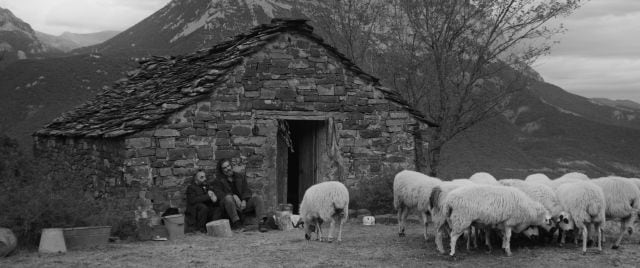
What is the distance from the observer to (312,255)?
29.3 ft

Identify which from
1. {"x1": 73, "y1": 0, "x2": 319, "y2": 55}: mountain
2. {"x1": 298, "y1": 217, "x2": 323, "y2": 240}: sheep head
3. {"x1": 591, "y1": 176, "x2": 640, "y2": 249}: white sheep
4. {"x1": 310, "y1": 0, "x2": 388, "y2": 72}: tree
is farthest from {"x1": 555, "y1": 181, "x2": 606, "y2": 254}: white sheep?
{"x1": 73, "y1": 0, "x2": 319, "y2": 55}: mountain

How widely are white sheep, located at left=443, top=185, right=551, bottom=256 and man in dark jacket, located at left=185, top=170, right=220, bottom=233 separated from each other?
4.90 m

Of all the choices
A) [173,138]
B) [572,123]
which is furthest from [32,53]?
[173,138]

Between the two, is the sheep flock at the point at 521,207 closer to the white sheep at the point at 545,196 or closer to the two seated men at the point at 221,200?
the white sheep at the point at 545,196

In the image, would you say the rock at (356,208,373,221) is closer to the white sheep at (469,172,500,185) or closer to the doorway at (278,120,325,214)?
the doorway at (278,120,325,214)

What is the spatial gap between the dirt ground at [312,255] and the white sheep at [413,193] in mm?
468

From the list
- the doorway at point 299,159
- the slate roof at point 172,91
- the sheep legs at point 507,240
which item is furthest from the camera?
the doorway at point 299,159

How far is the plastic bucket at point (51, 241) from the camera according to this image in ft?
29.1

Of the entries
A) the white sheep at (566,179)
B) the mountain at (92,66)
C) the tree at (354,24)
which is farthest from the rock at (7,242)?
the mountain at (92,66)

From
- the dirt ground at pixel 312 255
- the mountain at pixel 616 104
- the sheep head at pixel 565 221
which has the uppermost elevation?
the mountain at pixel 616 104

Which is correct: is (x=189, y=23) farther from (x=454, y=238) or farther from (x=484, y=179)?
(x=454, y=238)

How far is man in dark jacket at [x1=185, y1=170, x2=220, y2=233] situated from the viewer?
38.5 feet

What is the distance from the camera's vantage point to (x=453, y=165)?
33188 mm

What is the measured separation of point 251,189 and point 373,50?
36.6ft
